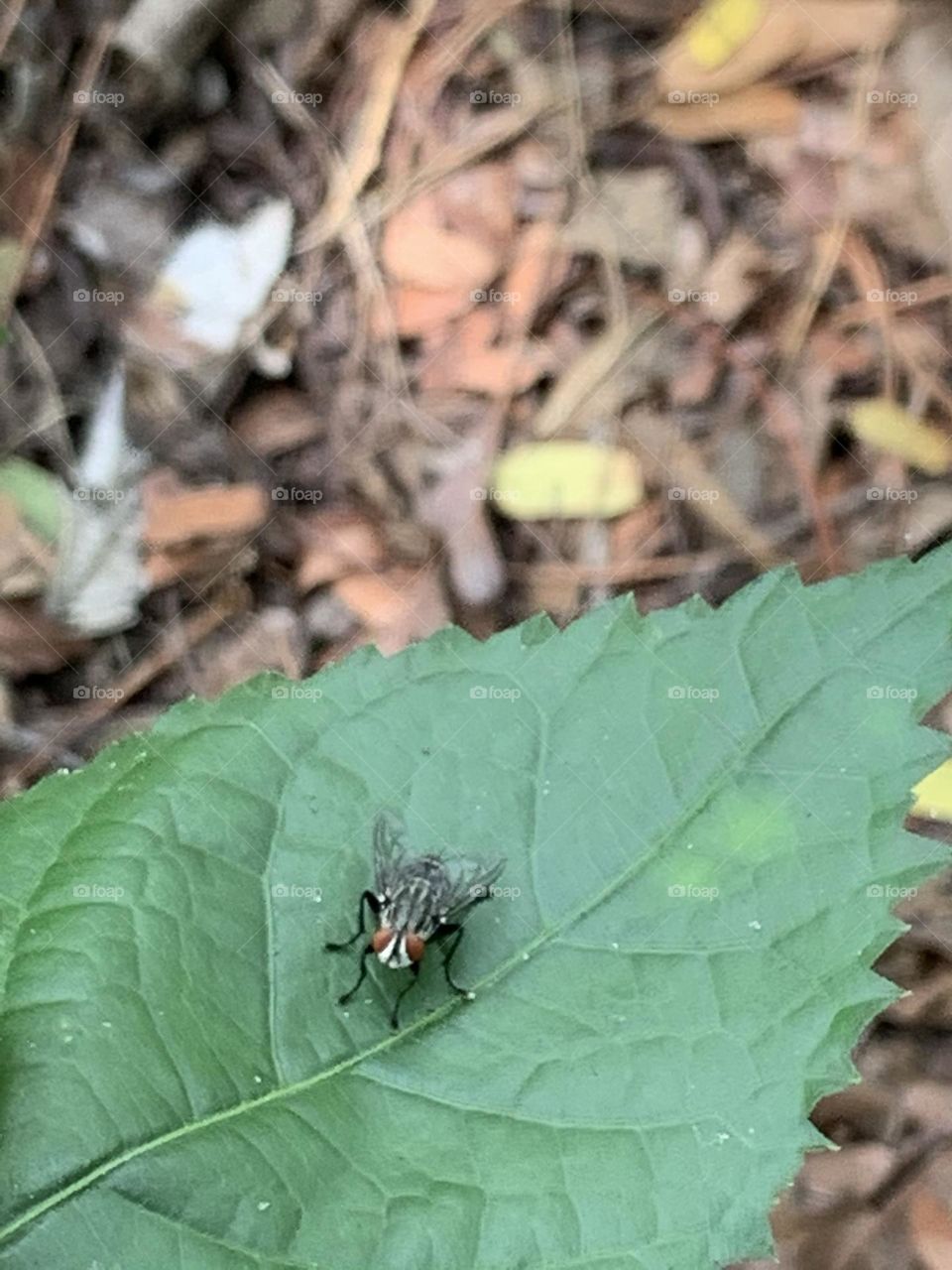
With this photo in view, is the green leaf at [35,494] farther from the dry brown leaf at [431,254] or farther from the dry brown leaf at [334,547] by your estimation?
the dry brown leaf at [431,254]

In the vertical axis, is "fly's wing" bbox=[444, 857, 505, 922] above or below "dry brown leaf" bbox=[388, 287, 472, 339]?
below

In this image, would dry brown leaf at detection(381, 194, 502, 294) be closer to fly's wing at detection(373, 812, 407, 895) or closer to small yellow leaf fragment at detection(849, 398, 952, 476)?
small yellow leaf fragment at detection(849, 398, 952, 476)

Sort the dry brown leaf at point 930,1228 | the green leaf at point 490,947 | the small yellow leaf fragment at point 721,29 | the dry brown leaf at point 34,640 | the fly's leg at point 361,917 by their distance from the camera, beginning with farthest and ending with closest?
the small yellow leaf fragment at point 721,29
the dry brown leaf at point 34,640
the dry brown leaf at point 930,1228
the fly's leg at point 361,917
the green leaf at point 490,947

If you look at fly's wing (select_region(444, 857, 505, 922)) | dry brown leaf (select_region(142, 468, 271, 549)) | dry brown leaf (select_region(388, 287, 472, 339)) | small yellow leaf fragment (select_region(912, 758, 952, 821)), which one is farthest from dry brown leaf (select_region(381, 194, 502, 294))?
fly's wing (select_region(444, 857, 505, 922))

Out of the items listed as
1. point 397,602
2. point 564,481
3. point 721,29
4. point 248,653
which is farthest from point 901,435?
point 248,653

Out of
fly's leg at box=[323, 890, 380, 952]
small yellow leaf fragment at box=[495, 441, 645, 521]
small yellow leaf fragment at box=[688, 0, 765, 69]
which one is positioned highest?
small yellow leaf fragment at box=[688, 0, 765, 69]

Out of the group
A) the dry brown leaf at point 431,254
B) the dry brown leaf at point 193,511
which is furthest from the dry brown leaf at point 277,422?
the dry brown leaf at point 431,254
